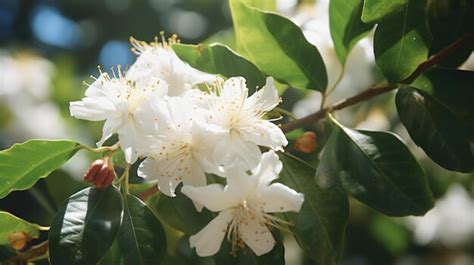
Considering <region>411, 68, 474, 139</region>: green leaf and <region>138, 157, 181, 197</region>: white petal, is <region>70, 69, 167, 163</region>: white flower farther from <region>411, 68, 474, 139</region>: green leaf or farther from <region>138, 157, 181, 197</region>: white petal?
<region>411, 68, 474, 139</region>: green leaf

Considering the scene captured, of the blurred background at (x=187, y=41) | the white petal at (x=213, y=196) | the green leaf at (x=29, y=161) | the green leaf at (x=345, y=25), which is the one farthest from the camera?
the blurred background at (x=187, y=41)

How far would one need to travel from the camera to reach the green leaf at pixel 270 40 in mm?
1302

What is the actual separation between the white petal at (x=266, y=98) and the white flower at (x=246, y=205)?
138 millimetres

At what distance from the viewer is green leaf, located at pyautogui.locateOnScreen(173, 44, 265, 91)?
125cm

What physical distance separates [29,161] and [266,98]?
1.27 feet

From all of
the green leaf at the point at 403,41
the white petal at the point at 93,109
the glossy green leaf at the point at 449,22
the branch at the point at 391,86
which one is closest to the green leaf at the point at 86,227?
the white petal at the point at 93,109

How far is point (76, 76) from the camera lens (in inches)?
124

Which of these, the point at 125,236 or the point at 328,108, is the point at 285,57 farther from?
the point at 125,236

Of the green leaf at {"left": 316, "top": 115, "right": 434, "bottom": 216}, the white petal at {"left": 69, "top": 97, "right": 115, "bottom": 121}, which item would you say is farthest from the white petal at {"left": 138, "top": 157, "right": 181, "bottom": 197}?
the green leaf at {"left": 316, "top": 115, "right": 434, "bottom": 216}

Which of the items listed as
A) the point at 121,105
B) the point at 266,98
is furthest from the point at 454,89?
the point at 121,105

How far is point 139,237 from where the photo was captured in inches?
46.1

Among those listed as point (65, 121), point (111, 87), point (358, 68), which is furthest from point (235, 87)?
point (65, 121)

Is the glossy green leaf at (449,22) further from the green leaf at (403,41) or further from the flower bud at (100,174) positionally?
the flower bud at (100,174)

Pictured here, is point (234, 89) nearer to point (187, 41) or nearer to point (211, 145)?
point (211, 145)
